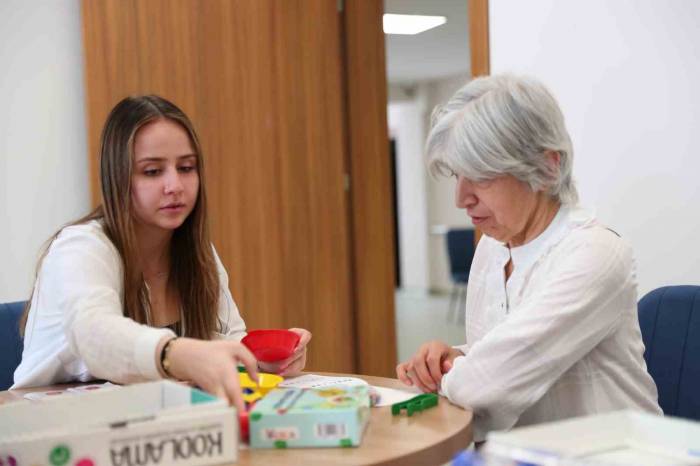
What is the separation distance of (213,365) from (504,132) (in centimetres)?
68

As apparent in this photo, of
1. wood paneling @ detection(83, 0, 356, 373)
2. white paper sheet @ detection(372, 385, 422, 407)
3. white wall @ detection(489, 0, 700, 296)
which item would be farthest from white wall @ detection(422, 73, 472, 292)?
white paper sheet @ detection(372, 385, 422, 407)

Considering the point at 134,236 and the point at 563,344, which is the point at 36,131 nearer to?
the point at 134,236

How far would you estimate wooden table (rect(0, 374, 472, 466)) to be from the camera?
1.18 m

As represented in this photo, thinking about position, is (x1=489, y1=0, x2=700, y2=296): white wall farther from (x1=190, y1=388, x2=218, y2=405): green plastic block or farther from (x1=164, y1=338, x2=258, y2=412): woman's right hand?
(x1=190, y1=388, x2=218, y2=405): green plastic block

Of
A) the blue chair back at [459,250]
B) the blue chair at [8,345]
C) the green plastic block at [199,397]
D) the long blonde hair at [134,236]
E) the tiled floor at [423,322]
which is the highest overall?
the long blonde hair at [134,236]

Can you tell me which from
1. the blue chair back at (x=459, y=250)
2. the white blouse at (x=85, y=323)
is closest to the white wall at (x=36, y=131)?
the white blouse at (x=85, y=323)

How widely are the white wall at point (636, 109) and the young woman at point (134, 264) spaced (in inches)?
44.7

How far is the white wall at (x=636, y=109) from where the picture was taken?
91.8 inches

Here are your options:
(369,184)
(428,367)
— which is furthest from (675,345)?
(369,184)

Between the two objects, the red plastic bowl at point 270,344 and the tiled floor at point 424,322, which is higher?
the red plastic bowl at point 270,344

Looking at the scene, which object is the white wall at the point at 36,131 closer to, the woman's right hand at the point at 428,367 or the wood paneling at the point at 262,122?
the wood paneling at the point at 262,122

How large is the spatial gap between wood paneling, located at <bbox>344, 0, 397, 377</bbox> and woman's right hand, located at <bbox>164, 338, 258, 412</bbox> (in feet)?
9.11

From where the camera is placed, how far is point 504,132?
5.11 feet

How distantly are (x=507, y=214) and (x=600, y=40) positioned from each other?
1.15m
